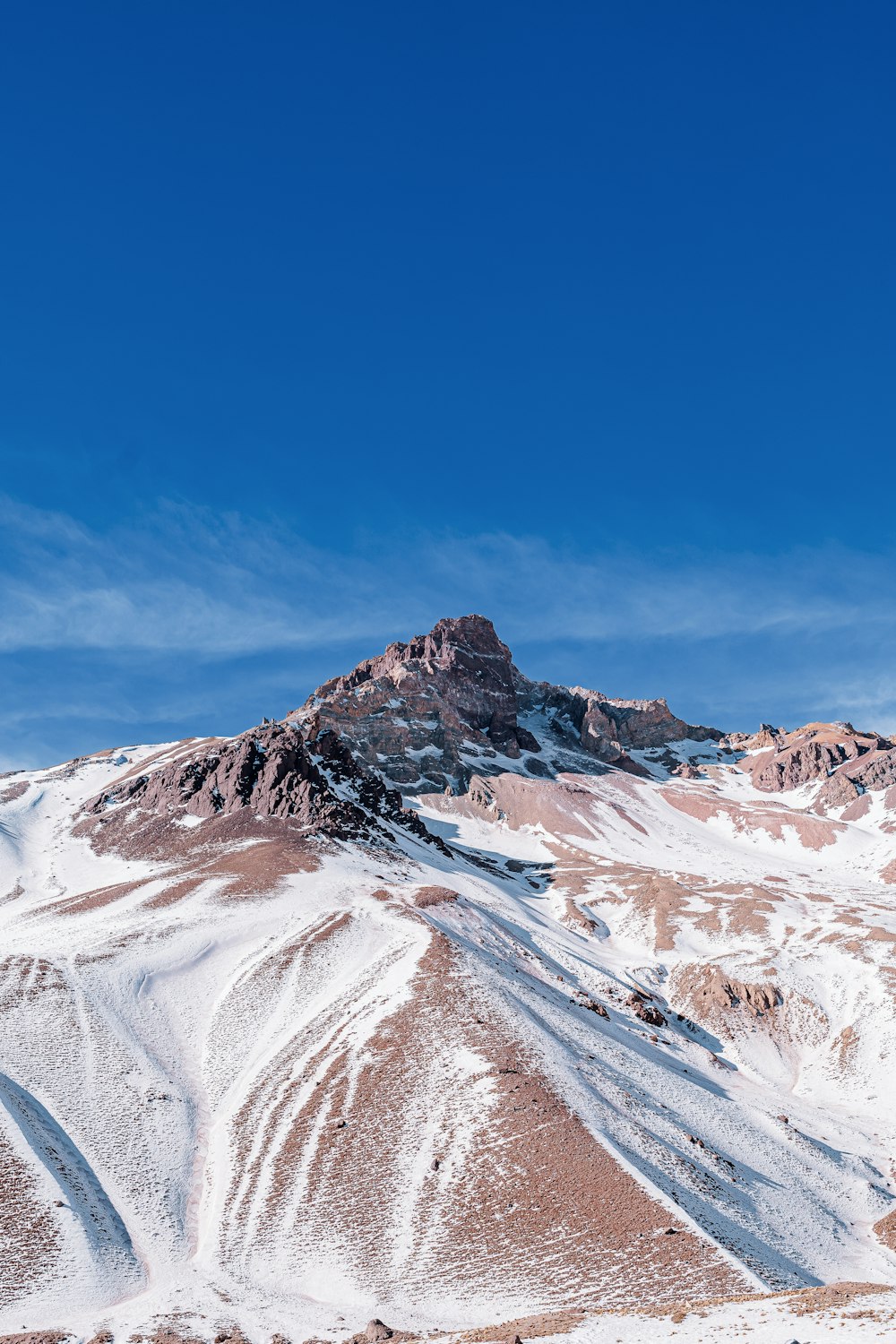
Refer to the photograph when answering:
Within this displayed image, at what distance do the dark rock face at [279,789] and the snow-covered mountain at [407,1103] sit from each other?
1182 cm

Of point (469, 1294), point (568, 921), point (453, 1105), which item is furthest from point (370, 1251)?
point (568, 921)

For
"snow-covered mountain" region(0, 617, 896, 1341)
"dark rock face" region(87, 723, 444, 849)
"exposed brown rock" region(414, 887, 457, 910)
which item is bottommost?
"snow-covered mountain" region(0, 617, 896, 1341)

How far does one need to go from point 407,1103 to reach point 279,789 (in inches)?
3670

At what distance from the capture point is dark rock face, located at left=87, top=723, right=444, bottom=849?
14075 centimetres

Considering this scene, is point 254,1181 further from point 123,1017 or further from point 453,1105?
point 123,1017

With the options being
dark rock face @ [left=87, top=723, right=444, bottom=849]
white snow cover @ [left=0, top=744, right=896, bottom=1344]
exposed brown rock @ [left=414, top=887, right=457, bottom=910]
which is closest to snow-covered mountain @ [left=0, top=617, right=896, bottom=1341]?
white snow cover @ [left=0, top=744, right=896, bottom=1344]

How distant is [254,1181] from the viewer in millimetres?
47938

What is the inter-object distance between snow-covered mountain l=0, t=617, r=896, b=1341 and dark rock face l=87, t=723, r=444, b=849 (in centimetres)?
1182

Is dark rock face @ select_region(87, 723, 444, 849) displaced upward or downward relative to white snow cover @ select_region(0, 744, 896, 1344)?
upward

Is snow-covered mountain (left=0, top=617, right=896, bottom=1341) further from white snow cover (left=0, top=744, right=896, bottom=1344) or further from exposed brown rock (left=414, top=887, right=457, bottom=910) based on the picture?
exposed brown rock (left=414, top=887, right=457, bottom=910)

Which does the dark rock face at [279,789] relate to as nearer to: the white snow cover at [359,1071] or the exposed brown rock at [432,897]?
the white snow cover at [359,1071]

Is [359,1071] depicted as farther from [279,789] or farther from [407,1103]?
[279,789]

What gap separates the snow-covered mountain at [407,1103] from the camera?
38.1 meters

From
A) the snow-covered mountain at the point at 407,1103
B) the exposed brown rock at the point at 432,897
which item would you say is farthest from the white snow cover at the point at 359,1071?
the exposed brown rock at the point at 432,897
